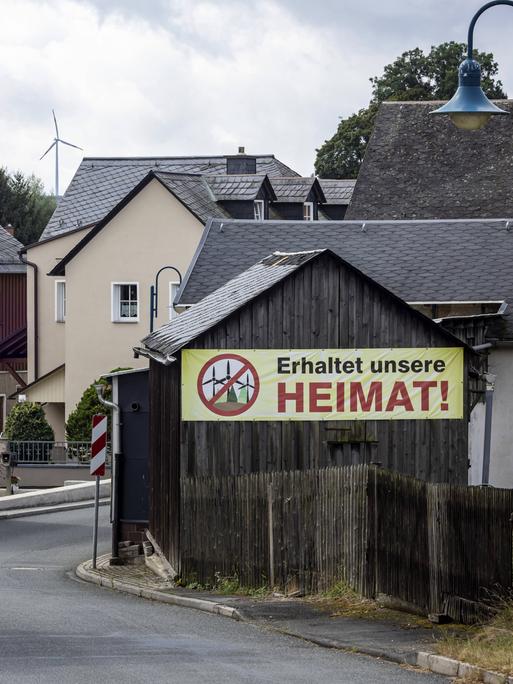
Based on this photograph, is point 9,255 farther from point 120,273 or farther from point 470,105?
point 470,105

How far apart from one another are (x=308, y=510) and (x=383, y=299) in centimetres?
450

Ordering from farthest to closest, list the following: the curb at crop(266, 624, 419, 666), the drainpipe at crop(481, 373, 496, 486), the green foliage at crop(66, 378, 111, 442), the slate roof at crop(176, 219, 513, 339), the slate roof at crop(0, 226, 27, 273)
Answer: the slate roof at crop(0, 226, 27, 273)
the green foliage at crop(66, 378, 111, 442)
the slate roof at crop(176, 219, 513, 339)
the drainpipe at crop(481, 373, 496, 486)
the curb at crop(266, 624, 419, 666)

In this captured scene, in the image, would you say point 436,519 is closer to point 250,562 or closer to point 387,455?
point 250,562

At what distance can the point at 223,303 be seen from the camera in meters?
22.8

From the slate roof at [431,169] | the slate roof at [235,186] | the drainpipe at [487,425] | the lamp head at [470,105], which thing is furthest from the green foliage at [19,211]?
the lamp head at [470,105]

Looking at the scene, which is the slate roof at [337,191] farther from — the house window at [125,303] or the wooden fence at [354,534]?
the wooden fence at [354,534]

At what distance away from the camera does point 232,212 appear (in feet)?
179

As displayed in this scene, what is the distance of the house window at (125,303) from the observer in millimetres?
53250

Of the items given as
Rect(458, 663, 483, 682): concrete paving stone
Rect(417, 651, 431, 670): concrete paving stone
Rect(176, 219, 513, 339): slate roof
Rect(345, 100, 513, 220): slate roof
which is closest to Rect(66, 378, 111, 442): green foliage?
Rect(345, 100, 513, 220): slate roof

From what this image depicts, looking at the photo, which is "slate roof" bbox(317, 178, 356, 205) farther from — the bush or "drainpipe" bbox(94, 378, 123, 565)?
"drainpipe" bbox(94, 378, 123, 565)

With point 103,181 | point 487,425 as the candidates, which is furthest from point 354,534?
point 103,181

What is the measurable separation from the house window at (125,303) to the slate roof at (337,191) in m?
12.6

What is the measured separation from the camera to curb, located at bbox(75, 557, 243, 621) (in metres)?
17.0

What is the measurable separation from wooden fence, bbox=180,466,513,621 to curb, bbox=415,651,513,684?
97.9 inches
